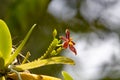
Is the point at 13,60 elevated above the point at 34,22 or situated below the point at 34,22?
below

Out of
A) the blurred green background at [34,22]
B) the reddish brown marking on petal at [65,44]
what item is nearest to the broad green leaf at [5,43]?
the reddish brown marking on petal at [65,44]

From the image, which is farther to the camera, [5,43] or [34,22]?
[34,22]

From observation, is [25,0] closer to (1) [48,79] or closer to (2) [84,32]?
(2) [84,32]

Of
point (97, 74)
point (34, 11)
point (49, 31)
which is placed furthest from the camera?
point (97, 74)

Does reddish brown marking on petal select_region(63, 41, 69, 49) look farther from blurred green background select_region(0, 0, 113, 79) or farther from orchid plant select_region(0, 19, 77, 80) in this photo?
blurred green background select_region(0, 0, 113, 79)

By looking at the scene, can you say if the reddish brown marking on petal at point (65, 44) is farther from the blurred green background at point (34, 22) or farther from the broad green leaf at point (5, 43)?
the blurred green background at point (34, 22)

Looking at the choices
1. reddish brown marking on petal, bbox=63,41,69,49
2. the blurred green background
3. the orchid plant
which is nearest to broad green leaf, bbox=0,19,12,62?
the orchid plant

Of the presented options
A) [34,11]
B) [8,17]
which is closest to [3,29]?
[8,17]

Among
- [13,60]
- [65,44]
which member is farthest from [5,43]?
[65,44]

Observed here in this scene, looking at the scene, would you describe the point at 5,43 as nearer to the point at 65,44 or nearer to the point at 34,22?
the point at 65,44
